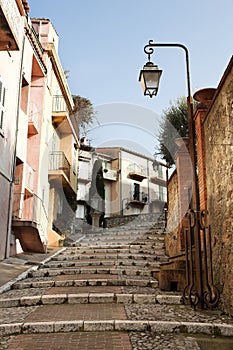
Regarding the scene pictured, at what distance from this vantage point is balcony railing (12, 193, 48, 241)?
12850 millimetres

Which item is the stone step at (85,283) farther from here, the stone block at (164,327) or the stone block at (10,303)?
the stone block at (164,327)

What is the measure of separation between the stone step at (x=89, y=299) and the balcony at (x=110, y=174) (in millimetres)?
30907

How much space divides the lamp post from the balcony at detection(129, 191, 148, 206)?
3266 cm

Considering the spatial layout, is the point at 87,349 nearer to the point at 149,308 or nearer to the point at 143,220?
the point at 149,308

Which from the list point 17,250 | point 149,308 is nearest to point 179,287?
point 149,308

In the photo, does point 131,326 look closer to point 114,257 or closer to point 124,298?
point 124,298

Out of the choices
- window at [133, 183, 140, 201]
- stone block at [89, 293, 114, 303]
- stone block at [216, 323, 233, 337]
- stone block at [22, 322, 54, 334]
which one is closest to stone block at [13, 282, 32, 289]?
stone block at [89, 293, 114, 303]

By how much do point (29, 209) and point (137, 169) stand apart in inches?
1066

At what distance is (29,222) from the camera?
1240 centimetres

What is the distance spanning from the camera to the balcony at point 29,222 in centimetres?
1252

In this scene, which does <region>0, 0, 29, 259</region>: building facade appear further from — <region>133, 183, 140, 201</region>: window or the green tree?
<region>133, 183, 140, 201</region>: window

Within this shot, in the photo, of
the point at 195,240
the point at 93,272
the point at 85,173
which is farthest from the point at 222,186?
the point at 85,173

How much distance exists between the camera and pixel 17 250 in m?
13.2

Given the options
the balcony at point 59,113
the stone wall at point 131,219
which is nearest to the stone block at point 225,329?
the balcony at point 59,113
